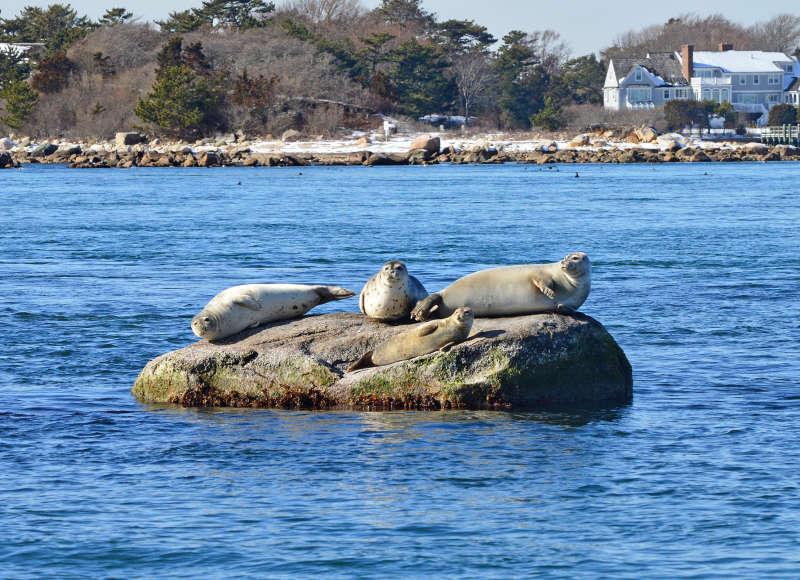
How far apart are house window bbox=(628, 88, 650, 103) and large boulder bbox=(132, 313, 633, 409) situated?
124585mm

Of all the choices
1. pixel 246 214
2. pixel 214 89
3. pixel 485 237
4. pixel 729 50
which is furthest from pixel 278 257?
pixel 729 50

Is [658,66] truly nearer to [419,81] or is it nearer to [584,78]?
[584,78]

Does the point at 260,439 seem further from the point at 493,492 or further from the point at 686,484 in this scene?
the point at 686,484

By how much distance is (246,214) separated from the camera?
47.9 meters

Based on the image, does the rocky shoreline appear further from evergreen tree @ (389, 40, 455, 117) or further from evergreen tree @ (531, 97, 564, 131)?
evergreen tree @ (389, 40, 455, 117)

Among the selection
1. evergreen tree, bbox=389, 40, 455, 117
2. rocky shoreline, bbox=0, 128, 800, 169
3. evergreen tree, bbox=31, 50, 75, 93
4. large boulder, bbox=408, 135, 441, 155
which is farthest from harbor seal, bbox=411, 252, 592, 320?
evergreen tree, bbox=31, 50, 75, 93

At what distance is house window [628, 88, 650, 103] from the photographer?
134m

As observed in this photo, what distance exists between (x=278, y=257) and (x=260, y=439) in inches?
775

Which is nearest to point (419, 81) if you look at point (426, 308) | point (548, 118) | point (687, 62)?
point (548, 118)

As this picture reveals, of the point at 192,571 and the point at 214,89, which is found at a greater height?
the point at 214,89

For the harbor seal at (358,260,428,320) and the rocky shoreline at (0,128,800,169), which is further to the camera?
the rocky shoreline at (0,128,800,169)

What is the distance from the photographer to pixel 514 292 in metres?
13.3

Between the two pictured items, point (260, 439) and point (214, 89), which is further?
point (214, 89)

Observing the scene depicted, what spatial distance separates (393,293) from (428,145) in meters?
93.2
